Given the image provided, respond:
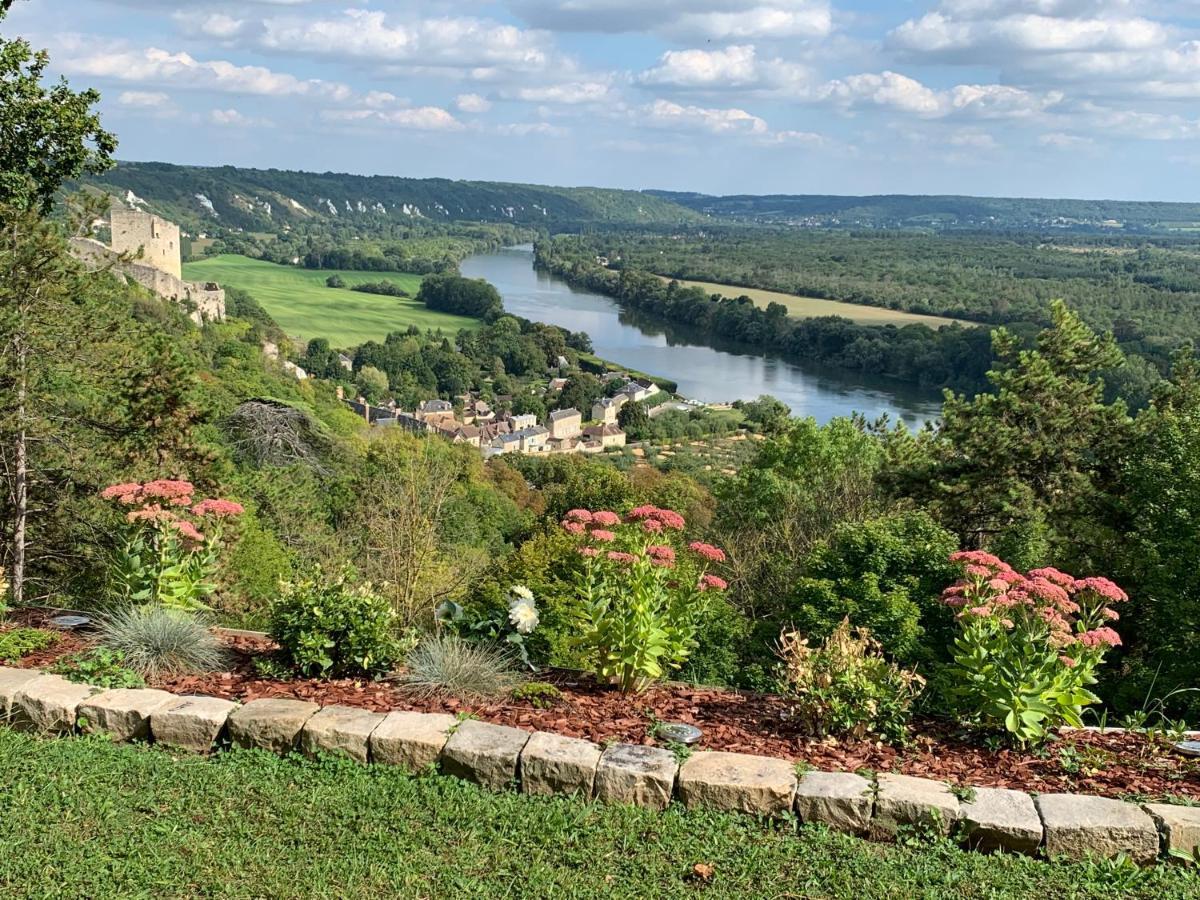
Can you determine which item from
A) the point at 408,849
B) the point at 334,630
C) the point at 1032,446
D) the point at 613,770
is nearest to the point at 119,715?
the point at 334,630

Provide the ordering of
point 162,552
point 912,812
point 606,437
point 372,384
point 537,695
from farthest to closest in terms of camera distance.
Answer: point 372,384 → point 606,437 → point 162,552 → point 537,695 → point 912,812

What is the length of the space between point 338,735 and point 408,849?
80cm

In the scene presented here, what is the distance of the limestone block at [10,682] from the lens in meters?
4.44

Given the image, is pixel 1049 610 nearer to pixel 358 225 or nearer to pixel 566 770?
pixel 566 770

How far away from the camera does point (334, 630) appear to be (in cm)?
480

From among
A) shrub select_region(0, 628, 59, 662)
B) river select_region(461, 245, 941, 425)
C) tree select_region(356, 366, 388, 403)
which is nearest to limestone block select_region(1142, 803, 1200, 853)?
shrub select_region(0, 628, 59, 662)

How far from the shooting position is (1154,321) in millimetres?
64500

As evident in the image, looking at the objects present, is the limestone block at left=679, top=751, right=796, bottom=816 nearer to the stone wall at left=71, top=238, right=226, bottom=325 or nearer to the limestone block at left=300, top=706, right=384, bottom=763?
the limestone block at left=300, top=706, right=384, bottom=763

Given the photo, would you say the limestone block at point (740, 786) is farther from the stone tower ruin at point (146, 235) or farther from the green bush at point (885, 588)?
the stone tower ruin at point (146, 235)

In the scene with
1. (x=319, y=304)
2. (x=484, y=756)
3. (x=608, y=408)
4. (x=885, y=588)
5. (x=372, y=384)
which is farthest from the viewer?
(x=319, y=304)

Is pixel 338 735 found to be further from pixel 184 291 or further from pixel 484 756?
pixel 184 291

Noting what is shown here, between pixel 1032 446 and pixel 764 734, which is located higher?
pixel 1032 446

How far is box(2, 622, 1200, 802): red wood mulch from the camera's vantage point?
13.0ft

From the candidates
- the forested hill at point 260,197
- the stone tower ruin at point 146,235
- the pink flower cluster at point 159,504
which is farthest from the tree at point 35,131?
the forested hill at point 260,197
